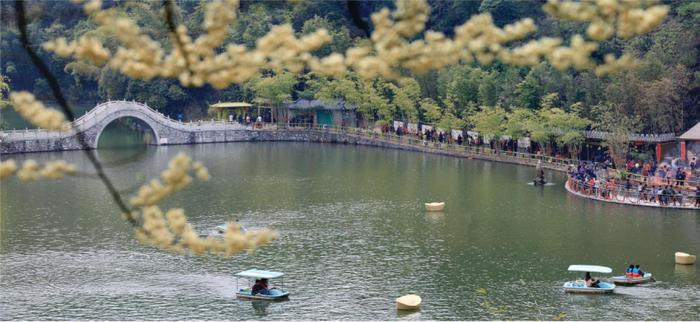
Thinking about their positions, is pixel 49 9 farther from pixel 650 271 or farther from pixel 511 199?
pixel 511 199

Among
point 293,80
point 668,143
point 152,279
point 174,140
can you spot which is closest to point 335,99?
point 293,80

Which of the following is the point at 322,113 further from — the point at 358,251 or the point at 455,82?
the point at 358,251

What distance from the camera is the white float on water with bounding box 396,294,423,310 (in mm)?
22438

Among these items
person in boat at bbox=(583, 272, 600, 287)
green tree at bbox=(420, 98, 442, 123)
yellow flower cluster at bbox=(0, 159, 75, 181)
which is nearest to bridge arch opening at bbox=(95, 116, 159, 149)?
green tree at bbox=(420, 98, 442, 123)

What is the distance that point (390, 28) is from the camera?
5.08m

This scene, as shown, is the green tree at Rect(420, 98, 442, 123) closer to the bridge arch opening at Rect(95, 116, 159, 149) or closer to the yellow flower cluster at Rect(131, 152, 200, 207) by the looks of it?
the bridge arch opening at Rect(95, 116, 159, 149)

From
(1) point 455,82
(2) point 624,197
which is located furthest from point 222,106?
(2) point 624,197

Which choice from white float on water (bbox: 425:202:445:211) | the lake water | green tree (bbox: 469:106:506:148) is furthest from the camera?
green tree (bbox: 469:106:506:148)

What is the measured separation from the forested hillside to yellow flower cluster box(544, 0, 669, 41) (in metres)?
28.5

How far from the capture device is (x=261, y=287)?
78.1ft

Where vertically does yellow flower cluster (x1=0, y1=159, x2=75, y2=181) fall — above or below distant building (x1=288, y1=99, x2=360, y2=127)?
below

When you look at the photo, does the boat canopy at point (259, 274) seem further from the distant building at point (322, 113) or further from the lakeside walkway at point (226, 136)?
the distant building at point (322, 113)

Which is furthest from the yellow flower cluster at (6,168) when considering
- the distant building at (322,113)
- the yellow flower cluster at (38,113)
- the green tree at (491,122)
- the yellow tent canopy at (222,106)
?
the yellow tent canopy at (222,106)

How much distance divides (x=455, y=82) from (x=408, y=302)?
32.7 metres
